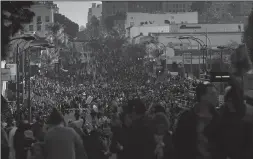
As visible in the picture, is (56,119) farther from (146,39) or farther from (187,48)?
(146,39)

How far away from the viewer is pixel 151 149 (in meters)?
13.5

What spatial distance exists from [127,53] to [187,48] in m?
25.9

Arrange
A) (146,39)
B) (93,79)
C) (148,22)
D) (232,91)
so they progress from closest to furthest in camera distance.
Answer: (232,91) → (93,79) → (146,39) → (148,22)

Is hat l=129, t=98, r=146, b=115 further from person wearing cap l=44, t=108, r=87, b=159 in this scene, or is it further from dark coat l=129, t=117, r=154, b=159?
person wearing cap l=44, t=108, r=87, b=159

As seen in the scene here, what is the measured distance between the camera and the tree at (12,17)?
58.7 ft

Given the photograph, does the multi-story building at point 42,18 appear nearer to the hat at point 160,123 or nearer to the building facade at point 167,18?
the building facade at point 167,18

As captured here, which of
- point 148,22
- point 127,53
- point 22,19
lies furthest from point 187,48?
point 22,19

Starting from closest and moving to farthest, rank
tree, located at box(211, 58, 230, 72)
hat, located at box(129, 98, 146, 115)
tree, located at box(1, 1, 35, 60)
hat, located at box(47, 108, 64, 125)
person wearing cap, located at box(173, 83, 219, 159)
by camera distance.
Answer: person wearing cap, located at box(173, 83, 219, 159) → hat, located at box(47, 108, 64, 125) → hat, located at box(129, 98, 146, 115) → tree, located at box(1, 1, 35, 60) → tree, located at box(211, 58, 230, 72)

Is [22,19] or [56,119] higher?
[22,19]

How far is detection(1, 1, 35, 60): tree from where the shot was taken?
1791 centimetres

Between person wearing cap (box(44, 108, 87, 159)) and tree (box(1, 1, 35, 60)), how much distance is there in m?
5.22

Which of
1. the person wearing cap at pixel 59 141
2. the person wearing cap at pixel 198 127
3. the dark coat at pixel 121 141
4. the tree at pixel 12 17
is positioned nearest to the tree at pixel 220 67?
the tree at pixel 12 17

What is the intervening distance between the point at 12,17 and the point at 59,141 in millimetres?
6368

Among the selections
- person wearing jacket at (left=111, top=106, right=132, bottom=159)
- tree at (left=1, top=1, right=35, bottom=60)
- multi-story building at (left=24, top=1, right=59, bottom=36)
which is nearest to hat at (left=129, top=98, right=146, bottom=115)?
person wearing jacket at (left=111, top=106, right=132, bottom=159)
